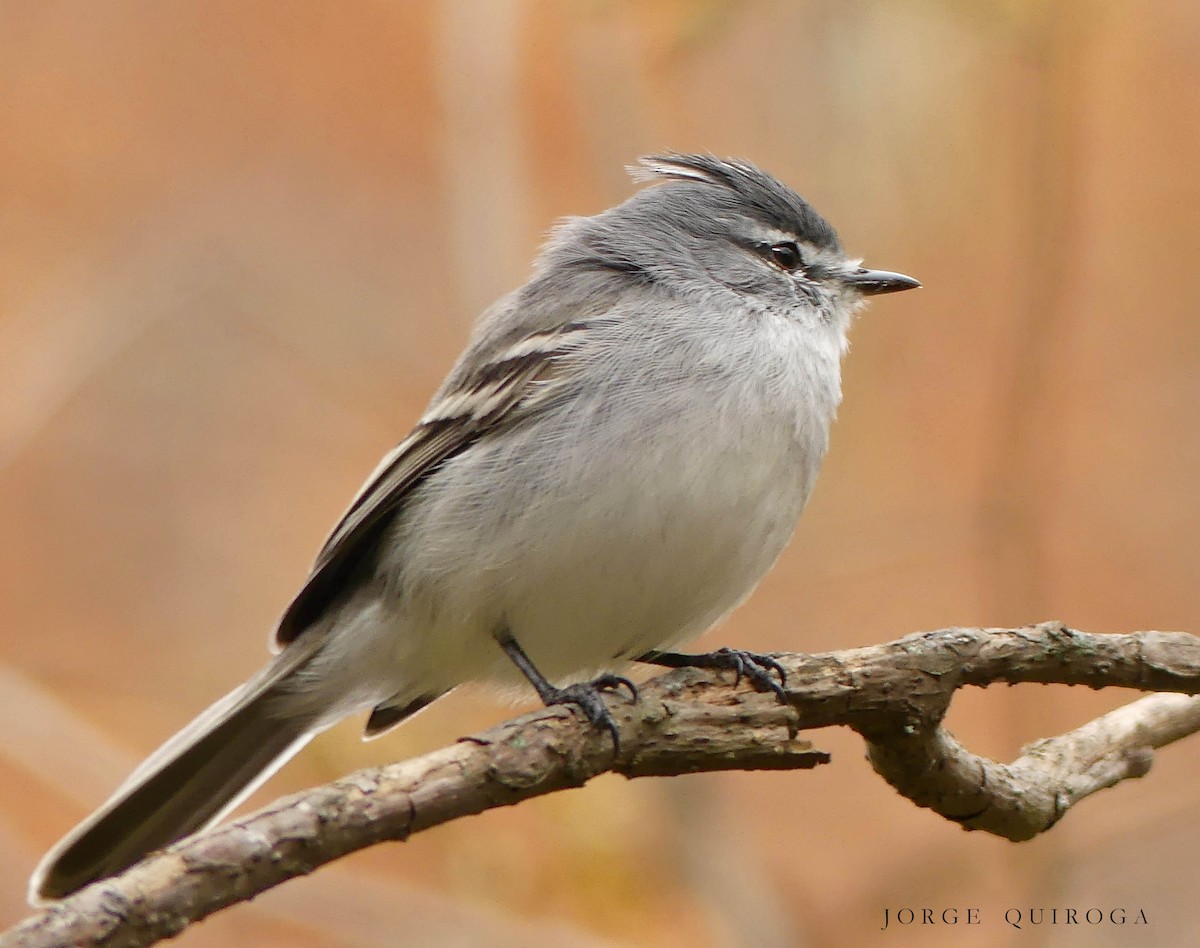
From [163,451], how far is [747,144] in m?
3.20

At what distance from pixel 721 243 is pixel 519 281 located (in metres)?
1.02

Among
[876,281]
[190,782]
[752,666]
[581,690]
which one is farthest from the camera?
[876,281]

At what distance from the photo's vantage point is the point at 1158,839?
5.05 m

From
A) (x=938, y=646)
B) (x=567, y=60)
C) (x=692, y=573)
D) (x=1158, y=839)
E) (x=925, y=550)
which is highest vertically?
(x=567, y=60)

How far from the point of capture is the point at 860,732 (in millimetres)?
2949

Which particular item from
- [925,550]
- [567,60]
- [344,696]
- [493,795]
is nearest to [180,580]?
[344,696]

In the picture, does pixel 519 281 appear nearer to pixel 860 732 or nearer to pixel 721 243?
pixel 721 243

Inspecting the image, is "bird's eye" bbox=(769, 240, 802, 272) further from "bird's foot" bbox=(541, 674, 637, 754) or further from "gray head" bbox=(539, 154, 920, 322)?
"bird's foot" bbox=(541, 674, 637, 754)

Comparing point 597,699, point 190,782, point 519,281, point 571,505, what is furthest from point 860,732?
point 519,281

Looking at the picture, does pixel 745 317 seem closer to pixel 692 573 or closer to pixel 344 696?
pixel 692 573

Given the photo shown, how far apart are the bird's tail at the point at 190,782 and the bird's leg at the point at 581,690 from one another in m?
0.71

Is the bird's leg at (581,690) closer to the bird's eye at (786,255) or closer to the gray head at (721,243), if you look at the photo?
the gray head at (721,243)

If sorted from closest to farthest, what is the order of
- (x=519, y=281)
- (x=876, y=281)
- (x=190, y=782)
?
(x=190, y=782)
(x=876, y=281)
(x=519, y=281)

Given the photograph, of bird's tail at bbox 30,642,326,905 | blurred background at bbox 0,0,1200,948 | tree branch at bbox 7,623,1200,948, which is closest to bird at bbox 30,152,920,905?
bird's tail at bbox 30,642,326,905
